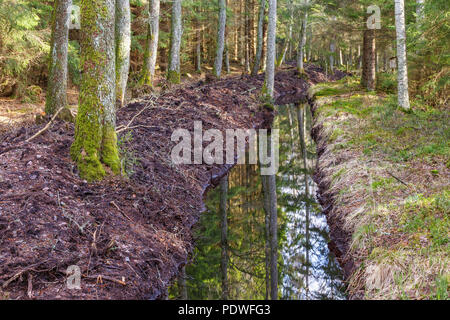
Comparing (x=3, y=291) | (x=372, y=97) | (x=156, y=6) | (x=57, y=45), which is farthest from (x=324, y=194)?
(x=156, y=6)

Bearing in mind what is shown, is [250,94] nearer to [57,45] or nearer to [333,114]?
[333,114]

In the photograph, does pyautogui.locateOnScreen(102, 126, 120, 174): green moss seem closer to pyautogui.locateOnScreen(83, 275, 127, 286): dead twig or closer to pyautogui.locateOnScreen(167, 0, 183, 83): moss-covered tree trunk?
pyautogui.locateOnScreen(83, 275, 127, 286): dead twig

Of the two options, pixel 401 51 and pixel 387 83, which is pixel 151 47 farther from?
pixel 387 83

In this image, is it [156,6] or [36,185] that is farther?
[156,6]

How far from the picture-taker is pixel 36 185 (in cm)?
529

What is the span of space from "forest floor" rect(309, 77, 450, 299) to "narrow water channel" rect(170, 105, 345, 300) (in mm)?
366

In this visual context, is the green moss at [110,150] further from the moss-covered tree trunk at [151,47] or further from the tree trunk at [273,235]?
the moss-covered tree trunk at [151,47]

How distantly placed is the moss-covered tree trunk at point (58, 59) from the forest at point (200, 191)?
0.03m

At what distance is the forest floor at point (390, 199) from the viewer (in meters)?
4.41

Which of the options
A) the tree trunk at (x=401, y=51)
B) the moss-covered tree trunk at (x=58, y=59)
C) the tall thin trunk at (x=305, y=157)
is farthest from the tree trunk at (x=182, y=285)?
the tree trunk at (x=401, y=51)

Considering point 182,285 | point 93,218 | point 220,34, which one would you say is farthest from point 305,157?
point 220,34

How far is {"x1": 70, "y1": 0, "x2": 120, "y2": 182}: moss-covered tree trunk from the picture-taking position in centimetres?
582

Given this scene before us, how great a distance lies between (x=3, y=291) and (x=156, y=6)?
12200 mm

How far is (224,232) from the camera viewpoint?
740 centimetres
